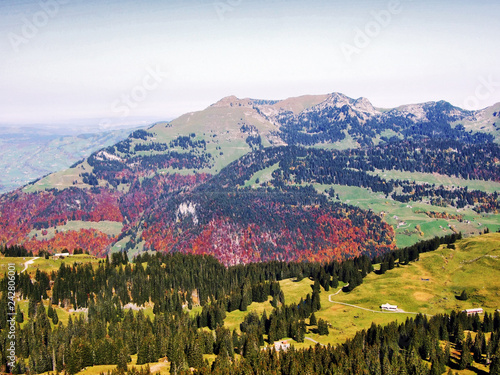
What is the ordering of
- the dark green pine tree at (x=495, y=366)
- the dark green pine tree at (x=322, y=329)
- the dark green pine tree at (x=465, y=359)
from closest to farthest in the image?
the dark green pine tree at (x=495, y=366) < the dark green pine tree at (x=465, y=359) < the dark green pine tree at (x=322, y=329)

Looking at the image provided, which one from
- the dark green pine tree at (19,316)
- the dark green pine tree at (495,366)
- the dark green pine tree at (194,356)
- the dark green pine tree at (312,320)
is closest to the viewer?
the dark green pine tree at (495,366)

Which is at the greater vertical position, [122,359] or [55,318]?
[122,359]

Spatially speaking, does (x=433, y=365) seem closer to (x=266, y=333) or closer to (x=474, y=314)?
(x=474, y=314)

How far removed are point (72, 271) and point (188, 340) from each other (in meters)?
92.3

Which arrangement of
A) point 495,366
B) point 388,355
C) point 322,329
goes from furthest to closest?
point 322,329 → point 388,355 → point 495,366

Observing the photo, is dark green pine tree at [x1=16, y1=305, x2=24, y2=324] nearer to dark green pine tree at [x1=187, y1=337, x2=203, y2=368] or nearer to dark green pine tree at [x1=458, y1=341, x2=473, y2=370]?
dark green pine tree at [x1=187, y1=337, x2=203, y2=368]

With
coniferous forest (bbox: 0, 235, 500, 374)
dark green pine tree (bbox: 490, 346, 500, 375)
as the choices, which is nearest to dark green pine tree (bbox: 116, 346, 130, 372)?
coniferous forest (bbox: 0, 235, 500, 374)

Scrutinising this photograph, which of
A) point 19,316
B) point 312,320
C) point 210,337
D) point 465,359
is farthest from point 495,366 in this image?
point 19,316

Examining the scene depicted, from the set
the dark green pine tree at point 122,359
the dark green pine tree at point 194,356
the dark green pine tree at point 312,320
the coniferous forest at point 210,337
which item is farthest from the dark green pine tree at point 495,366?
the dark green pine tree at point 122,359

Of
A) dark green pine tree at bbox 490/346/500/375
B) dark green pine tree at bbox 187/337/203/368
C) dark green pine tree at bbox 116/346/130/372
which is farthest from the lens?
dark green pine tree at bbox 187/337/203/368

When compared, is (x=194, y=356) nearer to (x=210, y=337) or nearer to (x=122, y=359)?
(x=210, y=337)

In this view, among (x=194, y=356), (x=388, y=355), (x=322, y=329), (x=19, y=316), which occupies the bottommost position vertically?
(x=322, y=329)

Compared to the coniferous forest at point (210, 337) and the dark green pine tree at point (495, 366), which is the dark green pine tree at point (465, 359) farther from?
the dark green pine tree at point (495, 366)

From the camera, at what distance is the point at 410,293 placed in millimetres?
174750
